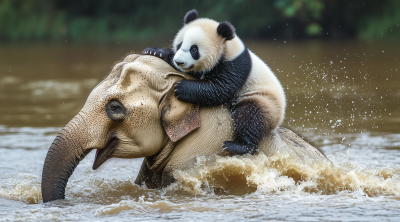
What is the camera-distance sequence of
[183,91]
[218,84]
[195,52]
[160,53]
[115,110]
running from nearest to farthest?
[115,110] → [183,91] → [218,84] → [195,52] → [160,53]

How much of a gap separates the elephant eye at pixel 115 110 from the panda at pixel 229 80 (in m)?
0.50

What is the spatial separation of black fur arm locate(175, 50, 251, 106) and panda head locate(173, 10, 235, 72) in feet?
0.37

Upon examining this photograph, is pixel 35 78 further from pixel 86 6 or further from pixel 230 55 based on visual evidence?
pixel 86 6

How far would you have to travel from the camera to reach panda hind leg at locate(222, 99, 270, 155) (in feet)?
16.4

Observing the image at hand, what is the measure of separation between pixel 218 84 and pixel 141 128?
0.79 m

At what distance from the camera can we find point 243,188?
16.8 feet

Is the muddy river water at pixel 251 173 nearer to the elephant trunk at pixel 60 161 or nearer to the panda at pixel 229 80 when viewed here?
the elephant trunk at pixel 60 161

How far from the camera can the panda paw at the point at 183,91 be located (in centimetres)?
491

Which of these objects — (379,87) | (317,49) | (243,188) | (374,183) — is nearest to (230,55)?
(243,188)

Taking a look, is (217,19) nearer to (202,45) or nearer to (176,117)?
(202,45)

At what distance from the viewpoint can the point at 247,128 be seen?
5004mm

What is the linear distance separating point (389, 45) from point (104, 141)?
902 inches

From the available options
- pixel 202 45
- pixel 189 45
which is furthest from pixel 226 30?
pixel 189 45

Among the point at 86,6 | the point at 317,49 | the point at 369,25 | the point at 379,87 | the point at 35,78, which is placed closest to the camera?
the point at 379,87
